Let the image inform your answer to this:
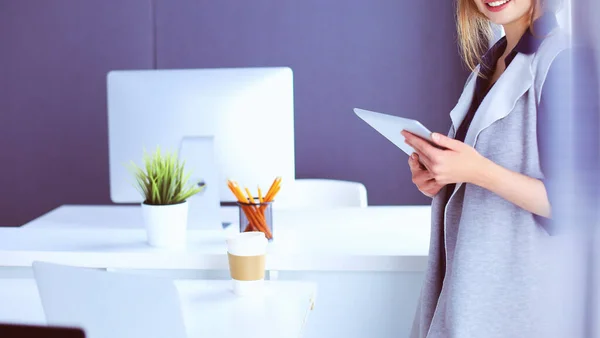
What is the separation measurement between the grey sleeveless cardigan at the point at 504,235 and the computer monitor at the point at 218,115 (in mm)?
638

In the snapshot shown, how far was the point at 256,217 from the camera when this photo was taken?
1.58 metres

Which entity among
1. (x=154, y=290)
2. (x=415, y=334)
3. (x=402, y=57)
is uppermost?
(x=402, y=57)

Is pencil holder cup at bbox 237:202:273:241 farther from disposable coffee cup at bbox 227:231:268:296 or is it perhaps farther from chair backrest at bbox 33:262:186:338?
chair backrest at bbox 33:262:186:338

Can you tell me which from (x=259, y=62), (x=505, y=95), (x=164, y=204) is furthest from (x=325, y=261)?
(x=259, y=62)

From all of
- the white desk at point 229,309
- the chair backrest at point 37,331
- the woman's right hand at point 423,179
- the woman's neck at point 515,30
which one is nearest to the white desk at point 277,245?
the white desk at point 229,309

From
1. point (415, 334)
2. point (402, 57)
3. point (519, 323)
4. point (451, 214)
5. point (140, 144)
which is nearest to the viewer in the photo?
point (519, 323)

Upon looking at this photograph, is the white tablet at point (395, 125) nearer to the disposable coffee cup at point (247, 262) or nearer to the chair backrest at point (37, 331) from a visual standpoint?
the disposable coffee cup at point (247, 262)

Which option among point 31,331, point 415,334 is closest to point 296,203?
point 415,334

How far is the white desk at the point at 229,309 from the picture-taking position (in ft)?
3.67

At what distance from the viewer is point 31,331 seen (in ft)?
2.02

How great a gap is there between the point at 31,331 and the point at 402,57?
2.78 m

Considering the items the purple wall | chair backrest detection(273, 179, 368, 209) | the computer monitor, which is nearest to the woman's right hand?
the computer monitor

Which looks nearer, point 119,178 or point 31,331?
point 31,331

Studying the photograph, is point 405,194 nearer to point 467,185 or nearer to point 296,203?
point 296,203
